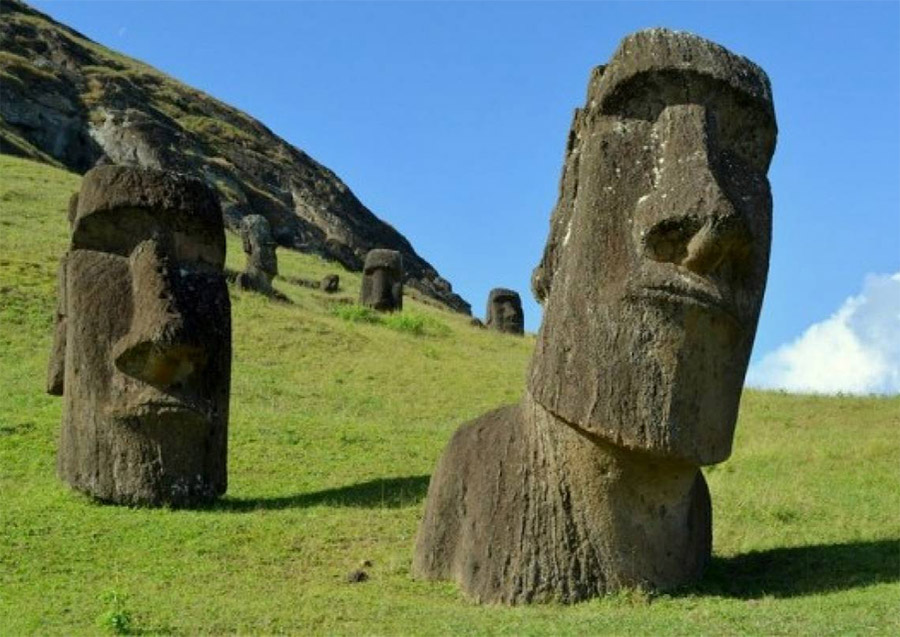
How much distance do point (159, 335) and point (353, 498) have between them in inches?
100

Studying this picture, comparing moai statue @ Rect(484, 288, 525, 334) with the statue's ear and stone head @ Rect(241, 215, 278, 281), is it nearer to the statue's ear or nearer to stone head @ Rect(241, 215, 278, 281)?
stone head @ Rect(241, 215, 278, 281)

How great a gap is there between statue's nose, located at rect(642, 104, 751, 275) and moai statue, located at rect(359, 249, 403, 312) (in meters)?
27.8

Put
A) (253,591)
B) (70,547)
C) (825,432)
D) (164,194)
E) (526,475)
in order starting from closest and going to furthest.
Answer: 1. (526,475)
2. (253,591)
3. (70,547)
4. (164,194)
5. (825,432)

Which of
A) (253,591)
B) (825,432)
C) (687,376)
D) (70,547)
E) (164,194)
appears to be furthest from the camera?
(825,432)

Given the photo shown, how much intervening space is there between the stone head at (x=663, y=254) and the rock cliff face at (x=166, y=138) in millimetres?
40879

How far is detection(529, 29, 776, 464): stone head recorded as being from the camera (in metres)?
8.14

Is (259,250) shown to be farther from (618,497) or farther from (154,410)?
(618,497)

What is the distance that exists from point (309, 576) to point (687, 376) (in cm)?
349

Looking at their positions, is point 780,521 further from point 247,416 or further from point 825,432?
point 247,416

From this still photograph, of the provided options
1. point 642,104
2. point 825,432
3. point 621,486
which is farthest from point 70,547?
point 825,432

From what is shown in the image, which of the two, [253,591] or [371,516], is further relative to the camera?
[371,516]

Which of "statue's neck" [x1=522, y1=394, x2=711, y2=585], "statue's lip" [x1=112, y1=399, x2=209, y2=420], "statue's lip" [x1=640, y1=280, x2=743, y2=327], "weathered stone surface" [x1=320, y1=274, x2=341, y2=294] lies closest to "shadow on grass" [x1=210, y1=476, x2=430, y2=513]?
"statue's lip" [x1=112, y1=399, x2=209, y2=420]

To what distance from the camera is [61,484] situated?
12602mm

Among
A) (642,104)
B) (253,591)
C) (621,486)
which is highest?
(642,104)
